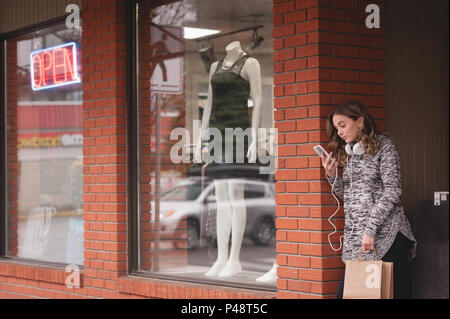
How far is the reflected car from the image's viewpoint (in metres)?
6.48

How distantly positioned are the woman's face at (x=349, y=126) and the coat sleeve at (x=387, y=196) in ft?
0.88

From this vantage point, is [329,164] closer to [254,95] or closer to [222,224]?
[254,95]

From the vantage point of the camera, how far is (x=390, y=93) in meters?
6.04

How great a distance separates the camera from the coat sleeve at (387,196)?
5.11 metres

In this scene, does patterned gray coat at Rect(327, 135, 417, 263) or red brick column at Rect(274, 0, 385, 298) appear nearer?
patterned gray coat at Rect(327, 135, 417, 263)

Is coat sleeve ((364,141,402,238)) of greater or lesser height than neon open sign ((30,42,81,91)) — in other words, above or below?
below

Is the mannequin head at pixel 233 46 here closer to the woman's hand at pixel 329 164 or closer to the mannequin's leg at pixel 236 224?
the mannequin's leg at pixel 236 224

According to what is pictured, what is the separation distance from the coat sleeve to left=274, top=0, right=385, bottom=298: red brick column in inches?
21.3

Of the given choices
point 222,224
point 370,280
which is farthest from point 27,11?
point 370,280
